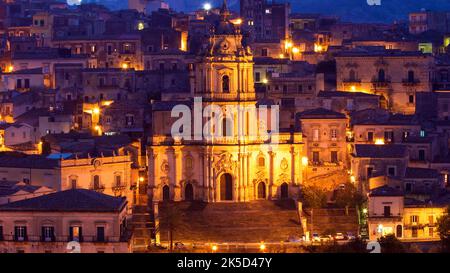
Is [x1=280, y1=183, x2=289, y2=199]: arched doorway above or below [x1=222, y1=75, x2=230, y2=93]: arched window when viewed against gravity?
below

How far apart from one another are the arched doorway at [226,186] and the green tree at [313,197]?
303cm

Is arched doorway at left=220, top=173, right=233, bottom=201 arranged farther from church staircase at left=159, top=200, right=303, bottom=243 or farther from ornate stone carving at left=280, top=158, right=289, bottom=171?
ornate stone carving at left=280, top=158, right=289, bottom=171

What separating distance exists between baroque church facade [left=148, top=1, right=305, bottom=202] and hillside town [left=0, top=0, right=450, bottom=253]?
0.05m

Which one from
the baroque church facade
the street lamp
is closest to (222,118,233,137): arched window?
the baroque church facade

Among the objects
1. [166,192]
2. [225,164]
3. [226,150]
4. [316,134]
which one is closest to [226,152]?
[226,150]

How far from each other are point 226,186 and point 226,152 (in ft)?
4.42

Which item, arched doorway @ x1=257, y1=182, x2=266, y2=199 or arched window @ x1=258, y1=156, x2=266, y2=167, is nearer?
arched doorway @ x1=257, y1=182, x2=266, y2=199

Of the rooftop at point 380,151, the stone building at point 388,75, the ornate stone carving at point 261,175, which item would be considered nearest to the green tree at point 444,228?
the rooftop at point 380,151

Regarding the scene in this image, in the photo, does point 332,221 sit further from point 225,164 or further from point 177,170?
point 177,170

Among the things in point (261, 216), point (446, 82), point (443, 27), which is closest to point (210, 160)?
point (261, 216)

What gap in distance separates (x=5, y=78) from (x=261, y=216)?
3049cm

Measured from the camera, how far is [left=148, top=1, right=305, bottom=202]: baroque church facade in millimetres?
52844

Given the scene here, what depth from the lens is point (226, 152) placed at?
174ft

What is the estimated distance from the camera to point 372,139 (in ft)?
184
